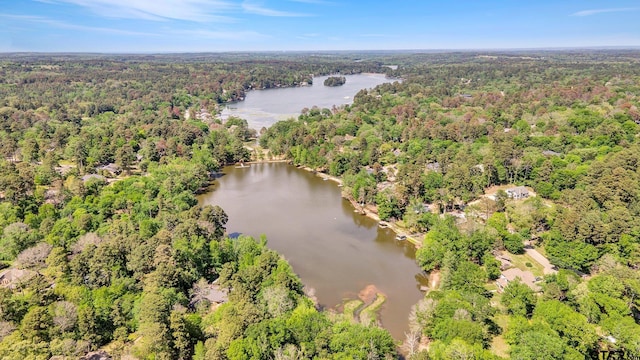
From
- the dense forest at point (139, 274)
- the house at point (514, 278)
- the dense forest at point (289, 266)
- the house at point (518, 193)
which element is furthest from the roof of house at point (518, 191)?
the dense forest at point (139, 274)

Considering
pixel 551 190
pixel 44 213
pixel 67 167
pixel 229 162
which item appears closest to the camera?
pixel 44 213

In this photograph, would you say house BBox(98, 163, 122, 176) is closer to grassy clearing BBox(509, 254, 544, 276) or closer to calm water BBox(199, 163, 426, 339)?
calm water BBox(199, 163, 426, 339)

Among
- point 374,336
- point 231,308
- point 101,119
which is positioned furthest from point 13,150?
point 374,336

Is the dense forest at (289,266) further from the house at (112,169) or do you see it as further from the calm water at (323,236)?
the calm water at (323,236)

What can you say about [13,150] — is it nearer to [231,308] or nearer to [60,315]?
[60,315]

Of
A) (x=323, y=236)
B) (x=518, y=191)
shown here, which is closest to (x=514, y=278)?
(x=323, y=236)

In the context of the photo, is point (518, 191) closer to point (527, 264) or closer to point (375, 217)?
point (527, 264)
